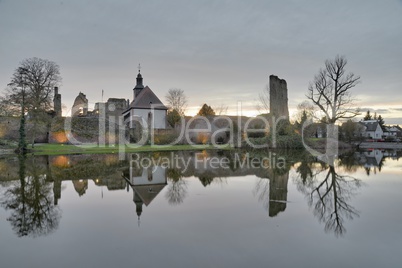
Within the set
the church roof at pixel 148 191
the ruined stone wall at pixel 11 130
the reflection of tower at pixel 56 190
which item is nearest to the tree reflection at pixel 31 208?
the reflection of tower at pixel 56 190

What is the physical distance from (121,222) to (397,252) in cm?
507

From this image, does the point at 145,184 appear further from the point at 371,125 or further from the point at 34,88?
the point at 371,125

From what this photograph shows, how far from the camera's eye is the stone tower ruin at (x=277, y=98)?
33500 millimetres

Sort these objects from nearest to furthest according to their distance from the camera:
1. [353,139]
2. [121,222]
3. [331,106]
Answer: [121,222] < [331,106] < [353,139]

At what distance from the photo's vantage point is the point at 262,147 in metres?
31.4

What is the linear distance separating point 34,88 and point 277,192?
3971cm

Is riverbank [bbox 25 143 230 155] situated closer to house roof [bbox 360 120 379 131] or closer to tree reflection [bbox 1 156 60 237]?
tree reflection [bbox 1 156 60 237]

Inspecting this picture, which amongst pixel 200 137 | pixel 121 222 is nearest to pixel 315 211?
pixel 121 222

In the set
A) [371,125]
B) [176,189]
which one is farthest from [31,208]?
[371,125]

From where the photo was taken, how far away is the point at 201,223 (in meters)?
5.89

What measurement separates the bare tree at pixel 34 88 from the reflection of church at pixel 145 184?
2086 centimetres

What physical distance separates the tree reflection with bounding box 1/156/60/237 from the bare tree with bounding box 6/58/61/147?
2152cm

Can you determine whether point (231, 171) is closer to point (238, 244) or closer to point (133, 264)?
point (238, 244)

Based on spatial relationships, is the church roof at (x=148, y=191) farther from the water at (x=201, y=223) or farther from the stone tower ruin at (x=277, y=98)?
the stone tower ruin at (x=277, y=98)
